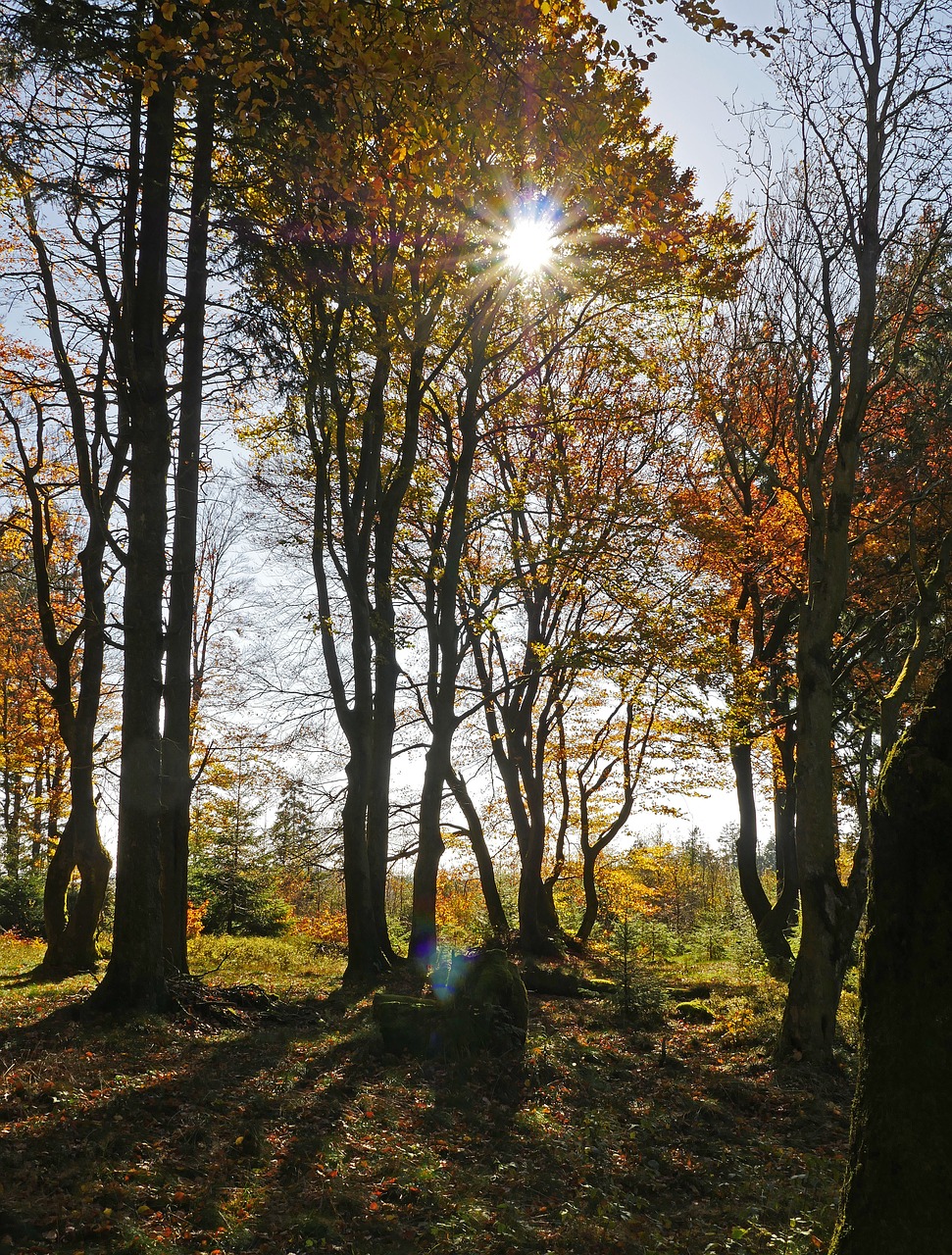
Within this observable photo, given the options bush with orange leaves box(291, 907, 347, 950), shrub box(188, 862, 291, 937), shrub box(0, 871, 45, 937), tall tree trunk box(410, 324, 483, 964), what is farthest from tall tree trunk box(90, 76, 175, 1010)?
shrub box(0, 871, 45, 937)

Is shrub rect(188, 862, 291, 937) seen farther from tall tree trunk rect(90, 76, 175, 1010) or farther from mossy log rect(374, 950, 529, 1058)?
mossy log rect(374, 950, 529, 1058)

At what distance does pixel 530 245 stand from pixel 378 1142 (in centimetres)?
1053

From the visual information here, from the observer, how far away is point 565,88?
567 centimetres

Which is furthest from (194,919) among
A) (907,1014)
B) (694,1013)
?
(907,1014)

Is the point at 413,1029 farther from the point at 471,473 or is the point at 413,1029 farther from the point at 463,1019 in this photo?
the point at 471,473

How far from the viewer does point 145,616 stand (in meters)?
8.16

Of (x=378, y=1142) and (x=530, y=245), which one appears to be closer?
(x=378, y=1142)

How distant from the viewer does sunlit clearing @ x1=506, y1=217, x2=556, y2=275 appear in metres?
10.7

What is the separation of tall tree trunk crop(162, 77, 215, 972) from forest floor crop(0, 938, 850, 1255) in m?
1.40

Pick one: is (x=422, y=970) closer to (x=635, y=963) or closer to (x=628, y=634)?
(x=628, y=634)

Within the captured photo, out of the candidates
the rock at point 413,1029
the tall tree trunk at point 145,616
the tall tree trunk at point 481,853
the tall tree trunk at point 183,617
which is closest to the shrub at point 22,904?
the tall tree trunk at point 481,853

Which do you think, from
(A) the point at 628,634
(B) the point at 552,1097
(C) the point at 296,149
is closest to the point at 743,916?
(A) the point at 628,634

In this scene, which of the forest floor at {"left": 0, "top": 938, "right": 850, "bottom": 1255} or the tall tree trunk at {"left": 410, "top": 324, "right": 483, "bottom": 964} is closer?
the forest floor at {"left": 0, "top": 938, "right": 850, "bottom": 1255}

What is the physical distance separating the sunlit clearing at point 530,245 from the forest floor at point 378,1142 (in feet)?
32.2
